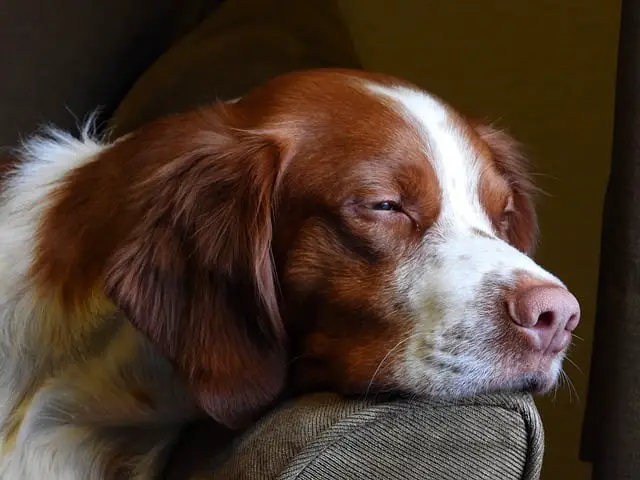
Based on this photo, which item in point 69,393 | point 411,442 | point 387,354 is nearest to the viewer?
Result: point 411,442

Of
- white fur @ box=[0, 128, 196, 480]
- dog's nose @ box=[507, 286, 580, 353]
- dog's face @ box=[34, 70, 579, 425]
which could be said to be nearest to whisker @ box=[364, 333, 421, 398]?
dog's face @ box=[34, 70, 579, 425]

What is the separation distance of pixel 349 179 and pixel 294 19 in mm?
915

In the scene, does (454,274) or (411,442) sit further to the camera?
(454,274)

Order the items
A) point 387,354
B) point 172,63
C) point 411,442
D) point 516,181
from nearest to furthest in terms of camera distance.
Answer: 1. point 411,442
2. point 387,354
3. point 516,181
4. point 172,63

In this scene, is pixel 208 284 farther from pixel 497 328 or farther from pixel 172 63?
pixel 172 63

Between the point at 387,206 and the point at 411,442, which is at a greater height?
the point at 387,206

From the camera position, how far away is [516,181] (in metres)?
1.30

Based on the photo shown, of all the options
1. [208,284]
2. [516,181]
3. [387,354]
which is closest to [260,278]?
[208,284]

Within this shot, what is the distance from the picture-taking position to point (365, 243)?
1.00 metres

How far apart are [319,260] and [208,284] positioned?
0.12 m

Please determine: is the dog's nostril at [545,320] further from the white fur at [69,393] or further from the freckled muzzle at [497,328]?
the white fur at [69,393]

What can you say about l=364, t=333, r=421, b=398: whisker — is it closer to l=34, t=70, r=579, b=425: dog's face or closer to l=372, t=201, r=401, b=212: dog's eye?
l=34, t=70, r=579, b=425: dog's face

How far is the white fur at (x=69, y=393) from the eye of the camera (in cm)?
108

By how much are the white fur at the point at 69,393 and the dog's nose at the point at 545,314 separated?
0.41 metres
